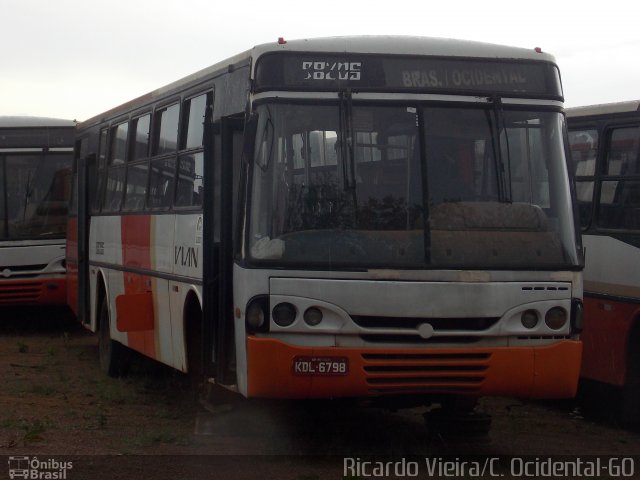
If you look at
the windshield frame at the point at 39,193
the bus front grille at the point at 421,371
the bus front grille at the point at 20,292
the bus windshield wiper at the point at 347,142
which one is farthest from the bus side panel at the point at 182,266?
the windshield frame at the point at 39,193

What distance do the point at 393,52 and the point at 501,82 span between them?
0.81 meters

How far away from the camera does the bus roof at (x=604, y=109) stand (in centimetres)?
1105

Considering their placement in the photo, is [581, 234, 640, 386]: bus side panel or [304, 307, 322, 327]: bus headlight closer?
[304, 307, 322, 327]: bus headlight

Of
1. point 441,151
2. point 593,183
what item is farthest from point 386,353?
point 593,183

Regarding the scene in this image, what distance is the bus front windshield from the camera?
322 inches

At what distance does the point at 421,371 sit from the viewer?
8148mm

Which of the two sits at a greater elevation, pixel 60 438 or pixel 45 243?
pixel 45 243

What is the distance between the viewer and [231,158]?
9297 mm

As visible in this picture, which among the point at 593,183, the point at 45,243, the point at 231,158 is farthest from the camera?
the point at 45,243

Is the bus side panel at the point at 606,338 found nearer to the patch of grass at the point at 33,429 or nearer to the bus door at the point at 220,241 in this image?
the bus door at the point at 220,241

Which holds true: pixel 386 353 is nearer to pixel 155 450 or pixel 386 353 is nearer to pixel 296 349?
pixel 296 349

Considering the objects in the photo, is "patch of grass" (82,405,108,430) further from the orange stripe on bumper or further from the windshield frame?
the windshield frame

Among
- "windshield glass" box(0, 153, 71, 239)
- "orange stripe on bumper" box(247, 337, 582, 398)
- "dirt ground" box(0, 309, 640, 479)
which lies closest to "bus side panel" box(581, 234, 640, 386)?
"dirt ground" box(0, 309, 640, 479)

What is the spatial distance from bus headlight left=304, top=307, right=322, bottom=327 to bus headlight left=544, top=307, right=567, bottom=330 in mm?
1576
